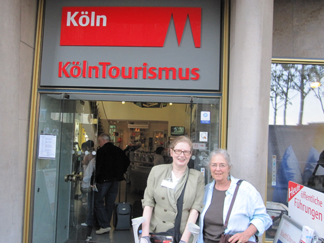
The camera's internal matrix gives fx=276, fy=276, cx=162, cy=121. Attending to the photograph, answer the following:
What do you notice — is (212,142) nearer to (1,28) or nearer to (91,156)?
(91,156)

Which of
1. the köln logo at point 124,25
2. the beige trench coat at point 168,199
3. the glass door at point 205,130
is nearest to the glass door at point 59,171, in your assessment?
the köln logo at point 124,25

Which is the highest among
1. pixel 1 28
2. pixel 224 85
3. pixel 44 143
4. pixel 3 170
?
pixel 1 28

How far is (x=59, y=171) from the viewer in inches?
168

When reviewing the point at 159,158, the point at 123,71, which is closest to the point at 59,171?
the point at 123,71

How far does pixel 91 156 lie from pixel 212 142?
103 inches

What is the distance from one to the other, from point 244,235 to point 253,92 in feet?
5.59

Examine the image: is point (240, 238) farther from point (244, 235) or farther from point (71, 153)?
point (71, 153)

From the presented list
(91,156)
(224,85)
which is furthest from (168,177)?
(91,156)

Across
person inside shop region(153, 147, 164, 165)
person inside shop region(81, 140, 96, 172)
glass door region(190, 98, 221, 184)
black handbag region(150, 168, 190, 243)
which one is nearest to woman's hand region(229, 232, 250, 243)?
black handbag region(150, 168, 190, 243)

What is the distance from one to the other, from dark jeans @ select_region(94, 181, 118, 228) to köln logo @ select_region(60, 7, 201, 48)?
8.98 feet

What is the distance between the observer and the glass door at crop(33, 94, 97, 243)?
4.06 m

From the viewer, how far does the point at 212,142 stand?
404 centimetres

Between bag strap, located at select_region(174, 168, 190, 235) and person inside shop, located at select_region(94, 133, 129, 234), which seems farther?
person inside shop, located at select_region(94, 133, 129, 234)

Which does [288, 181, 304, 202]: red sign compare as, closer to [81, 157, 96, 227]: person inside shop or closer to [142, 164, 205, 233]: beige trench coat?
[142, 164, 205, 233]: beige trench coat
